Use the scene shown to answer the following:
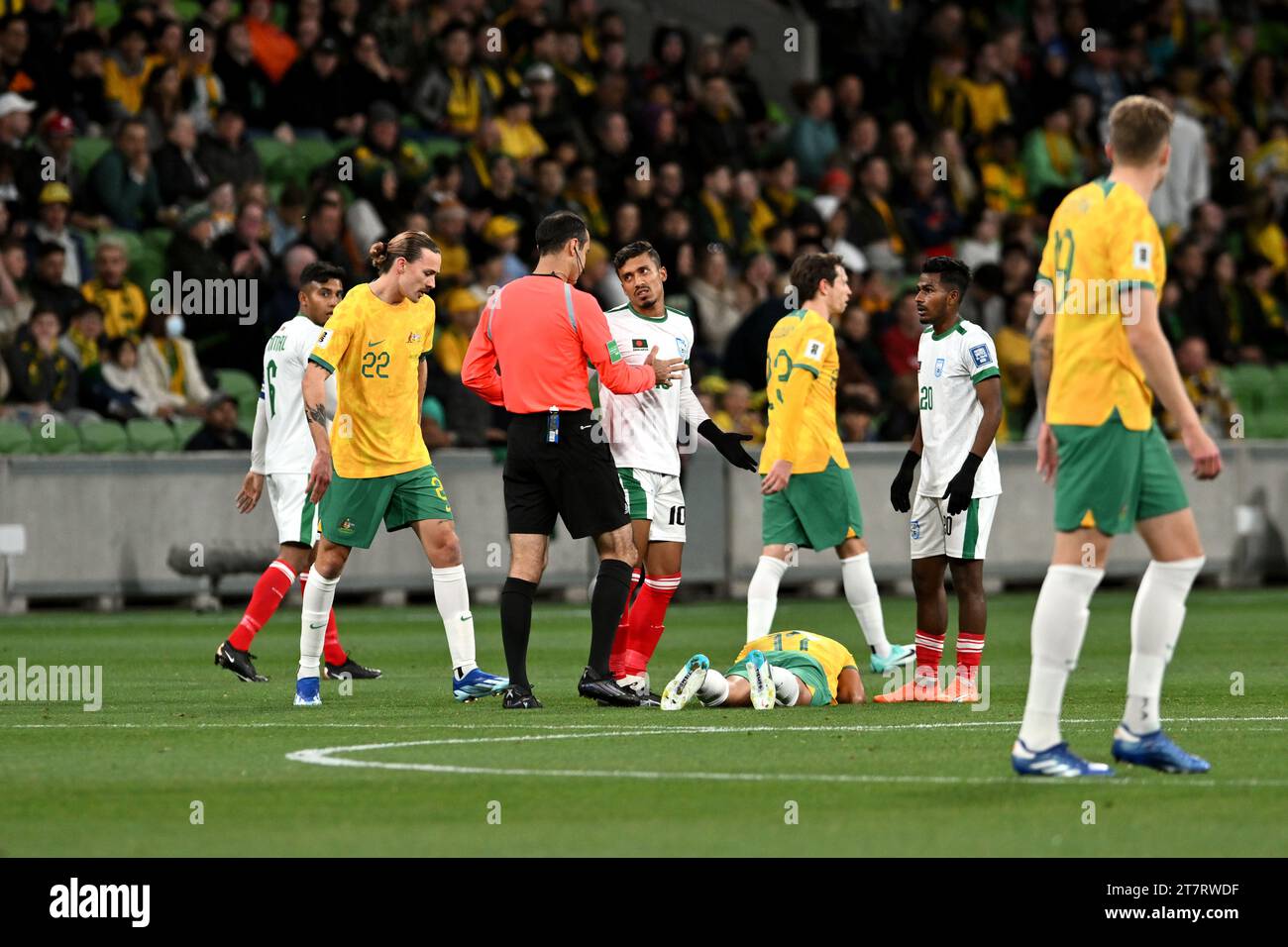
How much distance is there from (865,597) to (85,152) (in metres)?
12.1

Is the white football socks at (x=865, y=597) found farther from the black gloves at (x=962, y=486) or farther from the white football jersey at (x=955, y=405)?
the black gloves at (x=962, y=486)

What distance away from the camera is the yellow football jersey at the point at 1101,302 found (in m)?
7.96

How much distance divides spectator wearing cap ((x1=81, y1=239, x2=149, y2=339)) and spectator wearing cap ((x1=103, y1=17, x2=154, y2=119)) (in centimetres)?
240

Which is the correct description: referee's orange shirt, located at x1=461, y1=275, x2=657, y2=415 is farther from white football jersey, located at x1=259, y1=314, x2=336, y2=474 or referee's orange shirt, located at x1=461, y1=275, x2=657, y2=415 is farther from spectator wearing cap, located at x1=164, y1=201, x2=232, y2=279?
spectator wearing cap, located at x1=164, y1=201, x2=232, y2=279

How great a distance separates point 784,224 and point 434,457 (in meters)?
6.23

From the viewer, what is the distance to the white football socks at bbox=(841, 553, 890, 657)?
13164 millimetres

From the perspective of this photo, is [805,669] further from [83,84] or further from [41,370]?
[83,84]

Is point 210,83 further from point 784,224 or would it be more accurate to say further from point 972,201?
point 972,201

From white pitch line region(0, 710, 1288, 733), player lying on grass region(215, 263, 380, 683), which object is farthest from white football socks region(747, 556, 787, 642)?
white pitch line region(0, 710, 1288, 733)

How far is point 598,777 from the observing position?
835cm

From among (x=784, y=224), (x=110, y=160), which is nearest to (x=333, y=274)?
(x=110, y=160)

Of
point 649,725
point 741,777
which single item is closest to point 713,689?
point 649,725

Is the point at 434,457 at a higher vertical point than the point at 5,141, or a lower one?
lower

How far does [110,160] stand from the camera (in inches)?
859
